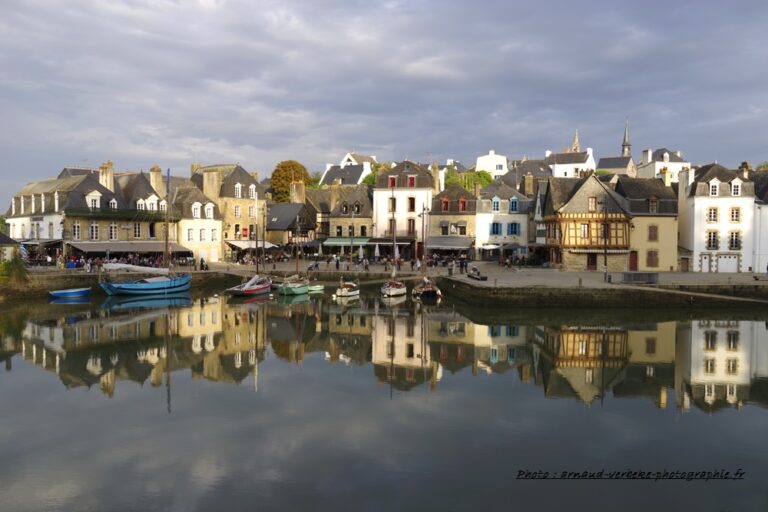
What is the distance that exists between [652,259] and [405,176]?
21577mm

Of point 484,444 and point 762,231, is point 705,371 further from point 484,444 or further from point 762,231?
point 762,231

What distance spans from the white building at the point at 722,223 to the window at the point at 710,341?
16518 mm

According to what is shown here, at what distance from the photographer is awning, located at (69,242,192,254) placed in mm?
45678

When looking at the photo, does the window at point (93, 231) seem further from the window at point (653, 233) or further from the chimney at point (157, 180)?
the window at point (653, 233)

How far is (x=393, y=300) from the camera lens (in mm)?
38438

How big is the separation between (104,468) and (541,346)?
17567mm

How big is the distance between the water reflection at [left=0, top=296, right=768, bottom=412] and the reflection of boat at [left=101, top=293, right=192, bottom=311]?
182cm

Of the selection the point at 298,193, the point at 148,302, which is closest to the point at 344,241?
the point at 298,193

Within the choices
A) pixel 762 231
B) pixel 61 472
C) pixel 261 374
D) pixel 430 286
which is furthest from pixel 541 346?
pixel 762 231

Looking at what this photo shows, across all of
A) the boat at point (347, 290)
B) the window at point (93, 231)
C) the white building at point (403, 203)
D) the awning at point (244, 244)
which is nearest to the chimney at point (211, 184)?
the awning at point (244, 244)

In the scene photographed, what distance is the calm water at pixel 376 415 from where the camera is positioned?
11586mm

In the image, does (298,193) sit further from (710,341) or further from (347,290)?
(710,341)

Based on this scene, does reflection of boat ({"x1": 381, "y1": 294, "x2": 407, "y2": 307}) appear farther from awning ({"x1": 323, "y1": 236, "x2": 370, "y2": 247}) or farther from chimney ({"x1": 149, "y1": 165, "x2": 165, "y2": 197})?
chimney ({"x1": 149, "y1": 165, "x2": 165, "y2": 197})

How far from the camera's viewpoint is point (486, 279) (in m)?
38.4
